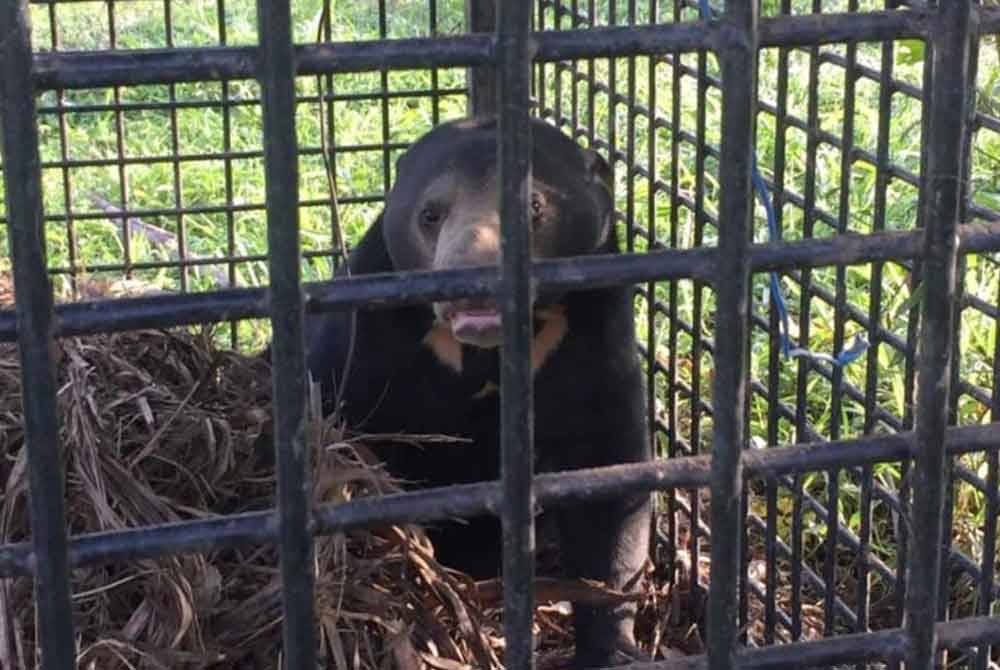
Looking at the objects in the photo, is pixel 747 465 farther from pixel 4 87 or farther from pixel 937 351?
pixel 4 87

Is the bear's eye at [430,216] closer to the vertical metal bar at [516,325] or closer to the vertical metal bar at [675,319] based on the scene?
the vertical metal bar at [675,319]

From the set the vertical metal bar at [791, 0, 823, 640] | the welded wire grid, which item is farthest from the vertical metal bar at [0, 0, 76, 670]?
the vertical metal bar at [791, 0, 823, 640]

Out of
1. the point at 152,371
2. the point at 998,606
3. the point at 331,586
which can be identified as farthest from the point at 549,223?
the point at 331,586

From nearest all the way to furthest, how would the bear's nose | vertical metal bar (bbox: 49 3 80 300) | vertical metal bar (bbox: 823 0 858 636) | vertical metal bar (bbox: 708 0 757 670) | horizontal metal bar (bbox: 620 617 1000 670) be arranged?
vertical metal bar (bbox: 708 0 757 670)
horizontal metal bar (bbox: 620 617 1000 670)
vertical metal bar (bbox: 823 0 858 636)
the bear's nose
vertical metal bar (bbox: 49 3 80 300)

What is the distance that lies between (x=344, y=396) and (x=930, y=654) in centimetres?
172

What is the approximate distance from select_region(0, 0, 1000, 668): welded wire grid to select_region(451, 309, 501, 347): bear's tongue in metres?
0.29

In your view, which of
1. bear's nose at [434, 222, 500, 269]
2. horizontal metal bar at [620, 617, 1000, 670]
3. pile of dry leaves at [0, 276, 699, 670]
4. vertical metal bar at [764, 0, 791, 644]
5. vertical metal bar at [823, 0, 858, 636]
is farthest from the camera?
bear's nose at [434, 222, 500, 269]

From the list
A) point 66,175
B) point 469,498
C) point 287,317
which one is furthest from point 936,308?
point 66,175

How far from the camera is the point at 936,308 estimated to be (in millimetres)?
1571

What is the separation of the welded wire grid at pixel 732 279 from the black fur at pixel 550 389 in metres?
0.09

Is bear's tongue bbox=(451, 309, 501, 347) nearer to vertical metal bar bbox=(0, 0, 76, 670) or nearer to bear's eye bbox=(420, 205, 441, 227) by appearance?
bear's eye bbox=(420, 205, 441, 227)

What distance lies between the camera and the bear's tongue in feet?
8.89

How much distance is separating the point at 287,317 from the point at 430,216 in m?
1.80

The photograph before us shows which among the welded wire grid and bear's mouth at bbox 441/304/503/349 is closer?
the welded wire grid
